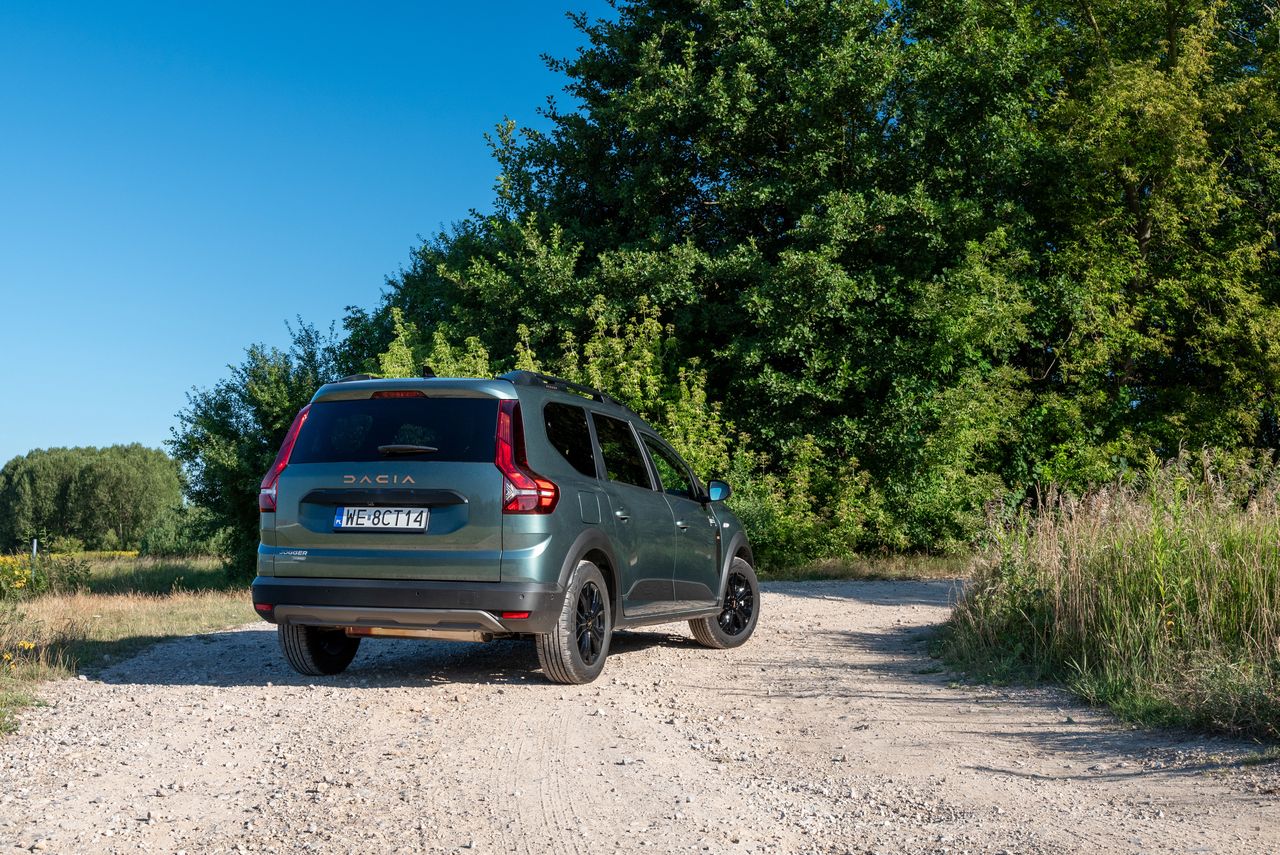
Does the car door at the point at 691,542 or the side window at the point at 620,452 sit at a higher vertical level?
the side window at the point at 620,452

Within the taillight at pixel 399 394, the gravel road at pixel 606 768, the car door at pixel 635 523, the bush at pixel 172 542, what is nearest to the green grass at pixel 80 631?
the gravel road at pixel 606 768

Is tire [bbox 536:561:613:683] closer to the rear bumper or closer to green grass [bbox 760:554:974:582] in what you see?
the rear bumper

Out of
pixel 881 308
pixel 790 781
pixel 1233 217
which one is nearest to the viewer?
pixel 790 781

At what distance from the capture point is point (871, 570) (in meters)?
20.2

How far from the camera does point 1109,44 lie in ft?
82.8

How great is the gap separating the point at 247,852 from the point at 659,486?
5258 millimetres

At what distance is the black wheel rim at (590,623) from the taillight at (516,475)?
80cm

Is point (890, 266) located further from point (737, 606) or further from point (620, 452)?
point (620, 452)

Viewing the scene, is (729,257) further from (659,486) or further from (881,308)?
(659,486)


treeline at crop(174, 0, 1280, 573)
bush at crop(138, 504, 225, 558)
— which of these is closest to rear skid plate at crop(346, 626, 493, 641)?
treeline at crop(174, 0, 1280, 573)

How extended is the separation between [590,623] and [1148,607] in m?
3.75

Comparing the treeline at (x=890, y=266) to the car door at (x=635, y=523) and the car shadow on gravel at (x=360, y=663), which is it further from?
the car door at (x=635, y=523)

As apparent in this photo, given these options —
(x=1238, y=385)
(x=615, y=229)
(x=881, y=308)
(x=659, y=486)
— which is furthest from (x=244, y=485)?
(x=1238, y=385)

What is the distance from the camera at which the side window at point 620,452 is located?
8.30m
